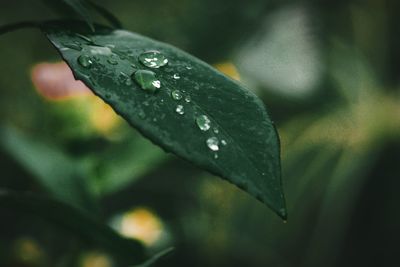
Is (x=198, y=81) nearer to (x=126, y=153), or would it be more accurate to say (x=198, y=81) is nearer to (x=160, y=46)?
(x=160, y=46)

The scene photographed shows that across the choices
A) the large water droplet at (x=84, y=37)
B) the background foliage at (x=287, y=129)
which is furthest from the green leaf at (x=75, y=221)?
the background foliage at (x=287, y=129)

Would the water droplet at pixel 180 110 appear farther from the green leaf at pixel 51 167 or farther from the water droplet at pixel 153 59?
the green leaf at pixel 51 167

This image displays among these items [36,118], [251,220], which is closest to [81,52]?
[36,118]

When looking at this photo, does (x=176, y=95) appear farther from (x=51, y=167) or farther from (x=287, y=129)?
(x=287, y=129)

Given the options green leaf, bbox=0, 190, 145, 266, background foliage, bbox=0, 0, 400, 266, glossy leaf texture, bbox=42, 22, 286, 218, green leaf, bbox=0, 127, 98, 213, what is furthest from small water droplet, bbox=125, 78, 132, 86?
background foliage, bbox=0, 0, 400, 266

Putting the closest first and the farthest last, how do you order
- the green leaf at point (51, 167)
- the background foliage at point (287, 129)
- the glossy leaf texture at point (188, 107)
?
the glossy leaf texture at point (188, 107) < the green leaf at point (51, 167) < the background foliage at point (287, 129)
